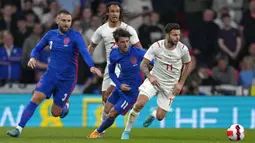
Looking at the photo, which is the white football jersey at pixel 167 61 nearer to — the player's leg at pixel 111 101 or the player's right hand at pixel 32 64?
the player's leg at pixel 111 101

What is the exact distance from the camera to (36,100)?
15539 millimetres

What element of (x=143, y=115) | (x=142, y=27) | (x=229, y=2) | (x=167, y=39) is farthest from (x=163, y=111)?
(x=229, y=2)

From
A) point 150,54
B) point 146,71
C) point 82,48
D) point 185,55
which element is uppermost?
point 82,48

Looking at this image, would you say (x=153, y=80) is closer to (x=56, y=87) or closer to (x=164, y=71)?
(x=164, y=71)

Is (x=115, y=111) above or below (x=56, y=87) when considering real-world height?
below

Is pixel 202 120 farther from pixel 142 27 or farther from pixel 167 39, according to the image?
pixel 167 39

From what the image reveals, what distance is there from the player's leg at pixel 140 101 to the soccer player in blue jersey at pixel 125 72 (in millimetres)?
163

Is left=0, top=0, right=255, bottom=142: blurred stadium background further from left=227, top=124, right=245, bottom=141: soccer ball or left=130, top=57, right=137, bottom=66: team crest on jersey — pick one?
left=227, top=124, right=245, bottom=141: soccer ball

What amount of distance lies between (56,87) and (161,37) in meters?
7.60

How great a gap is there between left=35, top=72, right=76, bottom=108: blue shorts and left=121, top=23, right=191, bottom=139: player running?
140 cm

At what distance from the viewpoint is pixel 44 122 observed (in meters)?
21.5

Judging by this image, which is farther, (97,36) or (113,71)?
(97,36)

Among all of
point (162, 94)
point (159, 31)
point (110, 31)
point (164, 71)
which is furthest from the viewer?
point (159, 31)

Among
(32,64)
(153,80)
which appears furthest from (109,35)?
(32,64)
